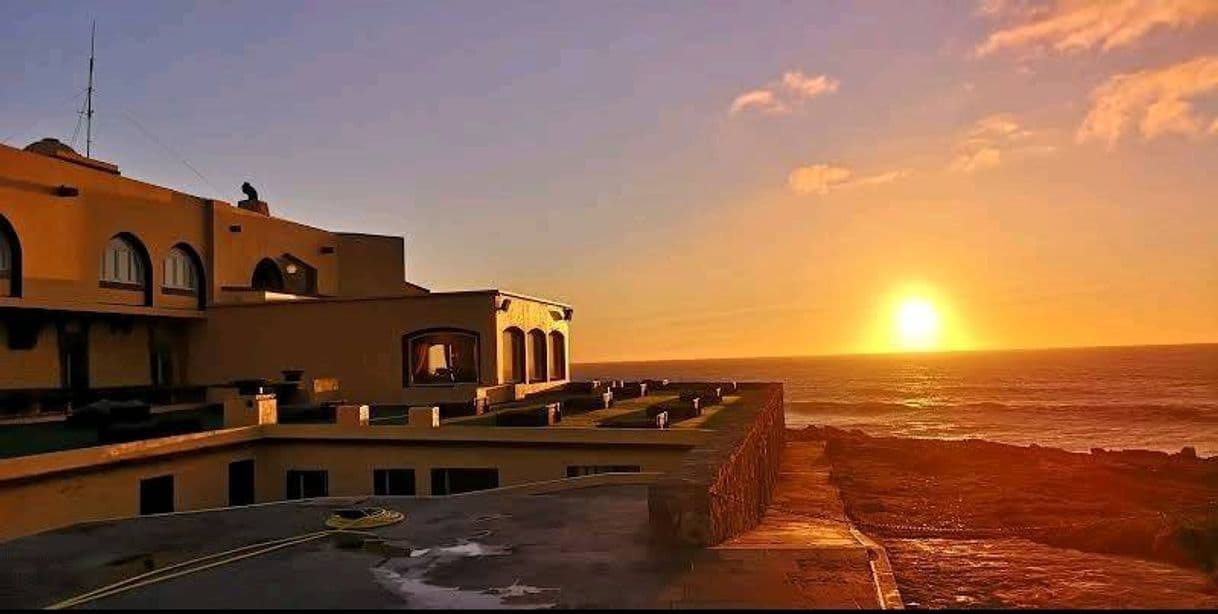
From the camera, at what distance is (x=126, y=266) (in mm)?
31156

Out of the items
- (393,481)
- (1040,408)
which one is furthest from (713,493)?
(1040,408)

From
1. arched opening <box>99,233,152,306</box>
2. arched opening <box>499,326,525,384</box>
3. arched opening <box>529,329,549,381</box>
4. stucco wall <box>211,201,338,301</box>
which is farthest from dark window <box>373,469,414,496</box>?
stucco wall <box>211,201,338,301</box>

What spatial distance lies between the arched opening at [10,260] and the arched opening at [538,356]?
1741 centimetres

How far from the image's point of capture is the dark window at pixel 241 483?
22.4 meters

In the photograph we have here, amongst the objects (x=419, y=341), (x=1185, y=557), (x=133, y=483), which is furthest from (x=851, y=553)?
(x=419, y=341)

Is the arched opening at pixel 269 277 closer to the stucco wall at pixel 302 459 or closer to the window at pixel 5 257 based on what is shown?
the window at pixel 5 257

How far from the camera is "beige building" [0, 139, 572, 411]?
27375mm

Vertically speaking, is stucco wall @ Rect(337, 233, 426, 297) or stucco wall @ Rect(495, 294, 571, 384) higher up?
stucco wall @ Rect(337, 233, 426, 297)

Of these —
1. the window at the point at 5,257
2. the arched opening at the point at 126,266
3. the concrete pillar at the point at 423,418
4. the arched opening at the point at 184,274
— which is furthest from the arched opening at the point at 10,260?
the concrete pillar at the point at 423,418

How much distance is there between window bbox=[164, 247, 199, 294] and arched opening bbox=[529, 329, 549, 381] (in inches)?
526

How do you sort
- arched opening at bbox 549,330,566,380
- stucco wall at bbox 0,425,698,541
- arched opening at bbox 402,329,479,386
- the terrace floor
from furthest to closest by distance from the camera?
arched opening at bbox 549,330,566,380
arched opening at bbox 402,329,479,386
stucco wall at bbox 0,425,698,541
the terrace floor

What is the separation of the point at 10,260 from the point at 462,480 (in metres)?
16.2

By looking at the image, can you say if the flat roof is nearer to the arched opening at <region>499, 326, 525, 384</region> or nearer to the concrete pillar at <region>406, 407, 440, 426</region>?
the concrete pillar at <region>406, 407, 440, 426</region>

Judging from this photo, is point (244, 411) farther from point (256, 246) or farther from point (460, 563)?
point (256, 246)
